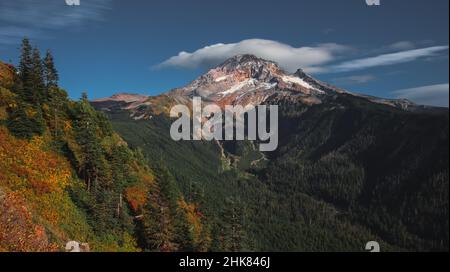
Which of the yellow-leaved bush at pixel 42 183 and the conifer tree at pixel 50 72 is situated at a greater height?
the conifer tree at pixel 50 72

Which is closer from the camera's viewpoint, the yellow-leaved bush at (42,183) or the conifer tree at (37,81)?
the yellow-leaved bush at (42,183)

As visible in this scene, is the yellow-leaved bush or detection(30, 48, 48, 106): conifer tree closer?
the yellow-leaved bush

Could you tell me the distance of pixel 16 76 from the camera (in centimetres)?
7425

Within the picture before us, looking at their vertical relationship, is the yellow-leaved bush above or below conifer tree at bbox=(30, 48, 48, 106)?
below

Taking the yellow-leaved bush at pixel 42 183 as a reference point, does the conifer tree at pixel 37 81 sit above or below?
above

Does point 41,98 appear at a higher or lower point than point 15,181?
higher

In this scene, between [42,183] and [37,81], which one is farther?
[37,81]

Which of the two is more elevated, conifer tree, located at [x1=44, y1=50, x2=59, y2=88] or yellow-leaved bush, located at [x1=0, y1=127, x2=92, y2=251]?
conifer tree, located at [x1=44, y1=50, x2=59, y2=88]

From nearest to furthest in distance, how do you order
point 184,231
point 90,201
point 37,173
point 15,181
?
1. point 15,181
2. point 37,173
3. point 90,201
4. point 184,231

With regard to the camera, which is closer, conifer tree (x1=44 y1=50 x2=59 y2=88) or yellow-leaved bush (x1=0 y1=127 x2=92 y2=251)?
yellow-leaved bush (x1=0 y1=127 x2=92 y2=251)

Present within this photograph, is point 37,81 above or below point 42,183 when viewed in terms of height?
above
